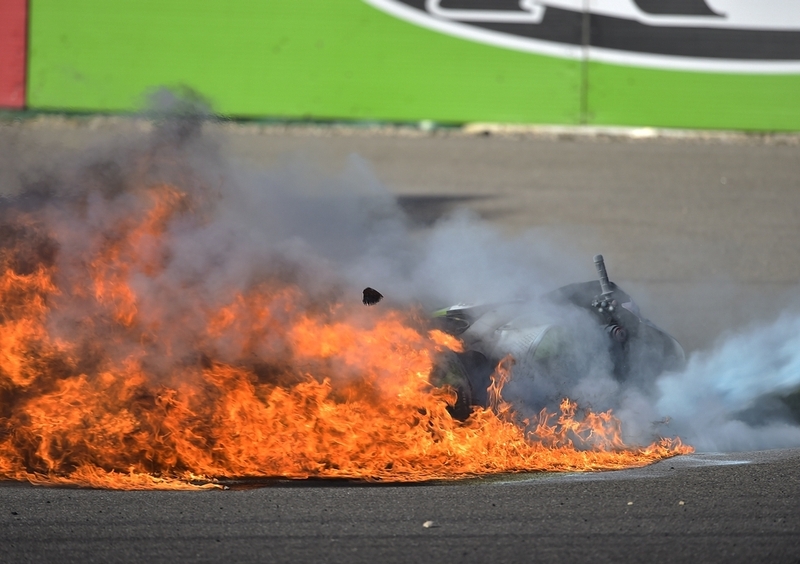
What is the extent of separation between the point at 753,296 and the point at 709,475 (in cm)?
444

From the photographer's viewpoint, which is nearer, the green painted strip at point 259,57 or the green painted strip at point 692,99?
the green painted strip at point 259,57

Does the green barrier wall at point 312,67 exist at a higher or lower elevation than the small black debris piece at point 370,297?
higher

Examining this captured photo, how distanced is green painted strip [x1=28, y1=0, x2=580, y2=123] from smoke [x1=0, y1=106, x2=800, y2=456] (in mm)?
6076

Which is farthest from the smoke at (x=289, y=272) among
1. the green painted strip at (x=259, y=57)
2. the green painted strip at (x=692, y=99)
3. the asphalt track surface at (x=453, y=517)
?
the green painted strip at (x=692, y=99)

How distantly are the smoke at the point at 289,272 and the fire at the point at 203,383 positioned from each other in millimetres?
21

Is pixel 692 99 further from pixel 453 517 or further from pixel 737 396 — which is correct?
pixel 453 517

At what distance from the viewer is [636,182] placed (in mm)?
11664

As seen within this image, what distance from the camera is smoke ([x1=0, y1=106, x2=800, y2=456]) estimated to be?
5.12 meters

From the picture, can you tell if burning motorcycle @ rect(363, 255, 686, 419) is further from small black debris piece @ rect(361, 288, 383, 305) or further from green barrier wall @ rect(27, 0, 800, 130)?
green barrier wall @ rect(27, 0, 800, 130)

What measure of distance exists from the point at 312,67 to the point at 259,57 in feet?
2.02

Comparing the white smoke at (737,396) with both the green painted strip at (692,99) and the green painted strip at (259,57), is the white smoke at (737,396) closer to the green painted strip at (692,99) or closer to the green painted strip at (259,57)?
the green painted strip at (692,99)

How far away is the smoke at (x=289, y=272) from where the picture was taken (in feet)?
16.8

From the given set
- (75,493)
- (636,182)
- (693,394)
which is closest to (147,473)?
(75,493)

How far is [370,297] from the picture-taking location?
5332mm
